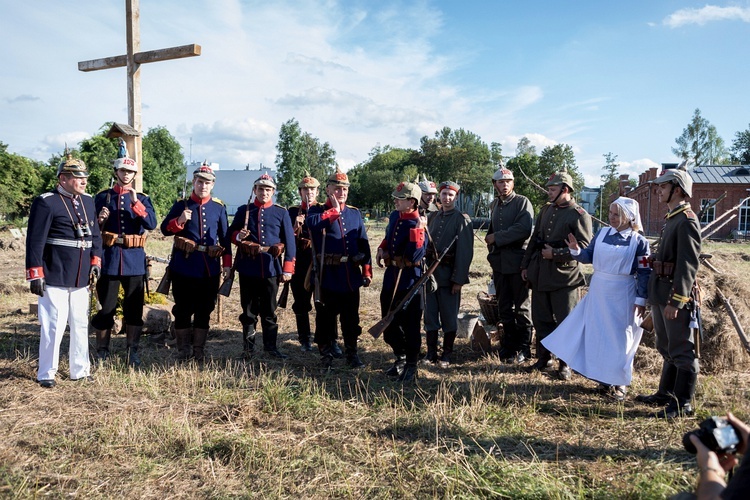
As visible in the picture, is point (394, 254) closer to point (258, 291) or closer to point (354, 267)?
point (354, 267)

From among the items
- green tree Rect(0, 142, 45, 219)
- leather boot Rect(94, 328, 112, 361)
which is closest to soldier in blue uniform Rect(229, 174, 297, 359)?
leather boot Rect(94, 328, 112, 361)

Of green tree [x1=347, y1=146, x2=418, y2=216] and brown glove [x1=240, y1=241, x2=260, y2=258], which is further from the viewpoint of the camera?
green tree [x1=347, y1=146, x2=418, y2=216]

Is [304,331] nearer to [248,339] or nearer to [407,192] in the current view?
[248,339]

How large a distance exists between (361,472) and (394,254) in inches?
110

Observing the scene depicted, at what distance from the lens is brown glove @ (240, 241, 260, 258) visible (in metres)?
6.09

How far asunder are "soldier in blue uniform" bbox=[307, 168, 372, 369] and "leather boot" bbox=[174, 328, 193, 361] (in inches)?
56.8

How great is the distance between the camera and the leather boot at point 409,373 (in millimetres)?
5648

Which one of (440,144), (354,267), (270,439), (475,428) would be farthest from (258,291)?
(440,144)

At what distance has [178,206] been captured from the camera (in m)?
6.13

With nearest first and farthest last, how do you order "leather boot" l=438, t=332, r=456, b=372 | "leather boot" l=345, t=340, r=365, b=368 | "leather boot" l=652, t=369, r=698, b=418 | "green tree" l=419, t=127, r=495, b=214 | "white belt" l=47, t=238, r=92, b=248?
"leather boot" l=652, t=369, r=698, b=418 < "white belt" l=47, t=238, r=92, b=248 < "leather boot" l=345, t=340, r=365, b=368 < "leather boot" l=438, t=332, r=456, b=372 < "green tree" l=419, t=127, r=495, b=214

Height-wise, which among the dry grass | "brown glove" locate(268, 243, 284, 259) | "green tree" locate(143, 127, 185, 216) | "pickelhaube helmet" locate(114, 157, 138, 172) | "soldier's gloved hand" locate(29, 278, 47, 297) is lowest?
the dry grass

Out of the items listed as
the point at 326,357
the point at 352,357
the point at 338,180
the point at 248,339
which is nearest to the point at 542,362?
the point at 352,357

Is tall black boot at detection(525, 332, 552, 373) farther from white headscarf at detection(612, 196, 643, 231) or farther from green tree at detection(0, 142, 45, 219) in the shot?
green tree at detection(0, 142, 45, 219)

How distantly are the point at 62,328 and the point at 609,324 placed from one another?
504cm
